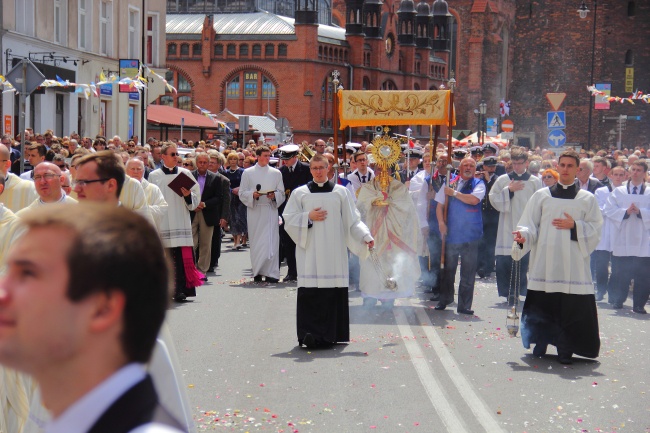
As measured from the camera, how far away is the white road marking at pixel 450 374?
7.65 metres

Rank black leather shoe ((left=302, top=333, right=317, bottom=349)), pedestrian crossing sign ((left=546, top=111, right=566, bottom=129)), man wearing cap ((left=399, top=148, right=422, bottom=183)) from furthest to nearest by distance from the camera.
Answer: pedestrian crossing sign ((left=546, top=111, right=566, bottom=129))
man wearing cap ((left=399, top=148, right=422, bottom=183))
black leather shoe ((left=302, top=333, right=317, bottom=349))

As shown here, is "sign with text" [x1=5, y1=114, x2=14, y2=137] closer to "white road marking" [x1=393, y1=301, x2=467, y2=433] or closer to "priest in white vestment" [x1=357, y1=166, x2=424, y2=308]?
"priest in white vestment" [x1=357, y1=166, x2=424, y2=308]

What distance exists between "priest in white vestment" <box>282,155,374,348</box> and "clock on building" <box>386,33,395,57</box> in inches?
2951

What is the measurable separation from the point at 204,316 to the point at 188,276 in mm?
1502

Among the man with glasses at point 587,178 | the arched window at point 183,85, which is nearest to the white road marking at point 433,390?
the man with glasses at point 587,178

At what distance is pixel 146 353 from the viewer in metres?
1.95

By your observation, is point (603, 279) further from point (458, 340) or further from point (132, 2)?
point (132, 2)

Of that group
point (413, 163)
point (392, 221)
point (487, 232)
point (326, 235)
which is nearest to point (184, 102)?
point (487, 232)

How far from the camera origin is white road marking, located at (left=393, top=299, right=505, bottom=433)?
765 cm

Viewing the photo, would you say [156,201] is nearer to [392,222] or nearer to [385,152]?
[385,152]

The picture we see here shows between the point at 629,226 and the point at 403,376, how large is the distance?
705 cm

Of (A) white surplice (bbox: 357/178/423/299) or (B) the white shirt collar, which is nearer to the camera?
(B) the white shirt collar

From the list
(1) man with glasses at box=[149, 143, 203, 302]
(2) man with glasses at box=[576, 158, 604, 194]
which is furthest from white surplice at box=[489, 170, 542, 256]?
(1) man with glasses at box=[149, 143, 203, 302]

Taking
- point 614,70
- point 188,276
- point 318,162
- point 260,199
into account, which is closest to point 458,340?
point 318,162
